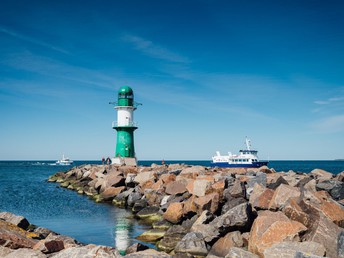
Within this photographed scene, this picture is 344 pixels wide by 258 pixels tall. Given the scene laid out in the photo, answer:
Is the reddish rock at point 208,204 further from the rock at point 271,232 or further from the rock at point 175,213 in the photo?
the rock at point 271,232

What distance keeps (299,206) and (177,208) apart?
503cm

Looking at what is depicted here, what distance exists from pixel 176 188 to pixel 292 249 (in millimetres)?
10143

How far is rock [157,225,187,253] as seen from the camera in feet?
37.9

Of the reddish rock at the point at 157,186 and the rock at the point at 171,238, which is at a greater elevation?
the reddish rock at the point at 157,186

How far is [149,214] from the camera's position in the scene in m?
16.9

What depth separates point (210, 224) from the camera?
1070cm

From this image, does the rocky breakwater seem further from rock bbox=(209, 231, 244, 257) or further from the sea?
the sea

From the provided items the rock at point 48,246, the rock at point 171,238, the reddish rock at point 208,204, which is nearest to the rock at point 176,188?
the reddish rock at point 208,204

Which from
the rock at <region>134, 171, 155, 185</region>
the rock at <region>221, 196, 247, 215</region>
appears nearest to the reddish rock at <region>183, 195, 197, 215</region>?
the rock at <region>221, 196, 247, 215</region>

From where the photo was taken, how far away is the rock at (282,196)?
10922 millimetres

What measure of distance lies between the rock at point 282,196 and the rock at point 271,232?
1.55 metres

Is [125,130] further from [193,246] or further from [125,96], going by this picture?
[193,246]

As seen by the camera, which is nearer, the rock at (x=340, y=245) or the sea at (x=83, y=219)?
the rock at (x=340, y=245)

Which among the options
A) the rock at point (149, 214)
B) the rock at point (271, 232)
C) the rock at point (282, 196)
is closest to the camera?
the rock at point (271, 232)
